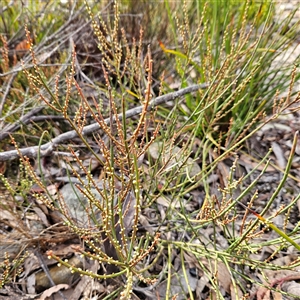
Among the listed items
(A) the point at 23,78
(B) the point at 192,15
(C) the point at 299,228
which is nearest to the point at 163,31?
(B) the point at 192,15

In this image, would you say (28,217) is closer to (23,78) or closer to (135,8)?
(23,78)

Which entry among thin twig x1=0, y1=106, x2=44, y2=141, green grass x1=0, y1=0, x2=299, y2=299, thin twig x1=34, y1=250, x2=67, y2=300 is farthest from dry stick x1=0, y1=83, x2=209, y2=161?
thin twig x1=34, y1=250, x2=67, y2=300

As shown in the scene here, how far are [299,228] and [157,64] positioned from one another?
5.28 feet

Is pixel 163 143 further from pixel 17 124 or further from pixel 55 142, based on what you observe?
pixel 17 124

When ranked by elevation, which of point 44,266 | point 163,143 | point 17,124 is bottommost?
point 44,266

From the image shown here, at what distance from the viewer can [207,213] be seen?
1.03 m

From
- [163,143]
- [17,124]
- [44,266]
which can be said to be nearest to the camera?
[163,143]

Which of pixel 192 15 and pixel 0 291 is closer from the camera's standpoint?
pixel 0 291

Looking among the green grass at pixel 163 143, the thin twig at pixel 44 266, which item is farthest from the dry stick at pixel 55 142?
the thin twig at pixel 44 266

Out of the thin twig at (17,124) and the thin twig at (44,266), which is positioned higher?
the thin twig at (17,124)

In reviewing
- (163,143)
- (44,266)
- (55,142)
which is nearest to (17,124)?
(55,142)

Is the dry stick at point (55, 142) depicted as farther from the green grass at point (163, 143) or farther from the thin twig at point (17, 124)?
the thin twig at point (17, 124)

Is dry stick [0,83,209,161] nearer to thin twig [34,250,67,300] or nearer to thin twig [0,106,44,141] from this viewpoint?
thin twig [0,106,44,141]

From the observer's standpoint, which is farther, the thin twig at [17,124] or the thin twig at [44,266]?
the thin twig at [17,124]
